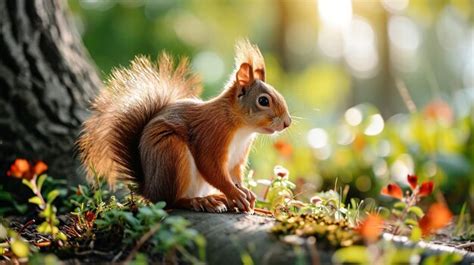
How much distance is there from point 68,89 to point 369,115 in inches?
86.0

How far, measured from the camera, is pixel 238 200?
2600 mm

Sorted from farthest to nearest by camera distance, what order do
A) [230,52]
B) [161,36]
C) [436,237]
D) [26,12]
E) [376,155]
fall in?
[230,52] < [161,36] < [376,155] < [26,12] < [436,237]

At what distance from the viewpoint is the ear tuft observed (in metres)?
2.84

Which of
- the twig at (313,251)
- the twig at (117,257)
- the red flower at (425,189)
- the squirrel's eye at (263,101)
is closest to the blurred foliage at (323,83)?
the squirrel's eye at (263,101)

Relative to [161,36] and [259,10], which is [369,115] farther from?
[259,10]

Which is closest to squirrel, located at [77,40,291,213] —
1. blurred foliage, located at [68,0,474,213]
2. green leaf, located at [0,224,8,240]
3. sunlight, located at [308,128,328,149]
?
blurred foliage, located at [68,0,474,213]

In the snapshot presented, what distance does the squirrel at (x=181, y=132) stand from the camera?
260 cm

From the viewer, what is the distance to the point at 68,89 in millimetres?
3580

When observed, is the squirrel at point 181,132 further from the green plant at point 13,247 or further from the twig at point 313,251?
the twig at point 313,251

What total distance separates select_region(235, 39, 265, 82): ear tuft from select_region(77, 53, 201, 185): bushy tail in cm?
30

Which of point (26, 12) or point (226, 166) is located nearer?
point (226, 166)

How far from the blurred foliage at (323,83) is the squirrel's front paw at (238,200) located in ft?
1.05

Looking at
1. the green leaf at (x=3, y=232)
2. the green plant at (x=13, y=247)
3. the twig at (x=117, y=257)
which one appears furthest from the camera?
the green leaf at (x=3, y=232)

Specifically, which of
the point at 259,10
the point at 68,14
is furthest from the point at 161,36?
the point at 259,10
